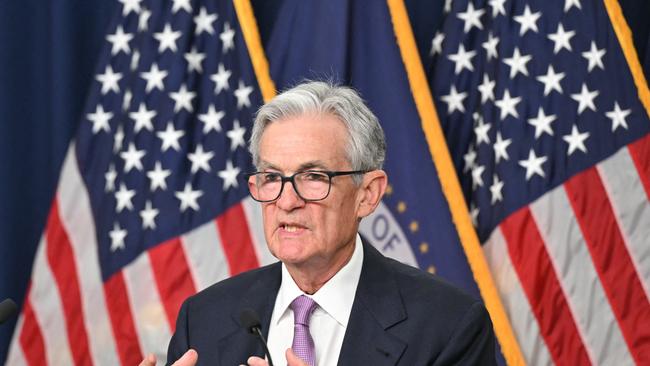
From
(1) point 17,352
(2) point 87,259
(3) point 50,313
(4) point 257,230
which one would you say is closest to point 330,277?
(4) point 257,230

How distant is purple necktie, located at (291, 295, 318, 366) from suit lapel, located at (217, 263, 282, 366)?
8 centimetres

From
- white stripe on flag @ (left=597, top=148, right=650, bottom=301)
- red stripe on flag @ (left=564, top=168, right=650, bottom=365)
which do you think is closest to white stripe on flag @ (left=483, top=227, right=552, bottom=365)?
red stripe on flag @ (left=564, top=168, right=650, bottom=365)

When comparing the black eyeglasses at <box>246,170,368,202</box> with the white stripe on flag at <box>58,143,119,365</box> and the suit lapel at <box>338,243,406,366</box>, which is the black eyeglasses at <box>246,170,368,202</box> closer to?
the suit lapel at <box>338,243,406,366</box>

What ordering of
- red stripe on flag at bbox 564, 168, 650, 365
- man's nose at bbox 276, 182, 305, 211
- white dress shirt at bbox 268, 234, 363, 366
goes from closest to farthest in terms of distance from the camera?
man's nose at bbox 276, 182, 305, 211 < white dress shirt at bbox 268, 234, 363, 366 < red stripe on flag at bbox 564, 168, 650, 365

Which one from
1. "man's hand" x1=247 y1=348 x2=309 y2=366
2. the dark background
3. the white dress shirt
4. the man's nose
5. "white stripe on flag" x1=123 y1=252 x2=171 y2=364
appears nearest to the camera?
"man's hand" x1=247 y1=348 x2=309 y2=366

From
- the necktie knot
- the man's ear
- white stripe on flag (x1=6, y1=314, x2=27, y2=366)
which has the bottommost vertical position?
the necktie knot

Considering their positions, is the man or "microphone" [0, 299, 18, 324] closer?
"microphone" [0, 299, 18, 324]

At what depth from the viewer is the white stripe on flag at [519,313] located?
340cm

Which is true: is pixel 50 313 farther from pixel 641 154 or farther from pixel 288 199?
pixel 641 154

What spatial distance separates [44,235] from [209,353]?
1622 millimetres

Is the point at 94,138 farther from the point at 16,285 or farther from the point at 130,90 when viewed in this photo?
the point at 16,285

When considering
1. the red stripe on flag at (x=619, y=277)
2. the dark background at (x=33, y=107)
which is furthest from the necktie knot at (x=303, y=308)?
the dark background at (x=33, y=107)

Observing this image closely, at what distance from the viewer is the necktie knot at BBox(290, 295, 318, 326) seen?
6.96 ft

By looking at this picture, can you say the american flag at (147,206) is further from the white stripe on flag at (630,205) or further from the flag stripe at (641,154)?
the flag stripe at (641,154)
